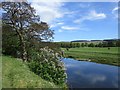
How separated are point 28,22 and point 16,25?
5.76ft

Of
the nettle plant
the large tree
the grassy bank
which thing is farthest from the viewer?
the grassy bank

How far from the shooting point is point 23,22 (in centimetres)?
3584

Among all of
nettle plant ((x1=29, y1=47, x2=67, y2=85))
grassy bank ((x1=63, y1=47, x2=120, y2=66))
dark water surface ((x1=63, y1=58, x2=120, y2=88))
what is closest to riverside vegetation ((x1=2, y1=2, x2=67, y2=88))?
nettle plant ((x1=29, y1=47, x2=67, y2=85))

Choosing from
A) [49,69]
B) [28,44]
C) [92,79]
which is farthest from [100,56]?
[49,69]

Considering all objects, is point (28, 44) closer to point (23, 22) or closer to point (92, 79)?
point (23, 22)

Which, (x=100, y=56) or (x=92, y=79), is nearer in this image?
(x=92, y=79)

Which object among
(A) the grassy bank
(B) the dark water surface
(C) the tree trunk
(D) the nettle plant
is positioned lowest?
(A) the grassy bank

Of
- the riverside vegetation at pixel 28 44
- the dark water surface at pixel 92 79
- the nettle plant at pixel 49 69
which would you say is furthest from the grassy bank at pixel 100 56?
the nettle plant at pixel 49 69

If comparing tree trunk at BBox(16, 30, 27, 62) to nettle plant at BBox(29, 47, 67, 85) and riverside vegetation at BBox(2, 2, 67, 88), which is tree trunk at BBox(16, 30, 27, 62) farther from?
nettle plant at BBox(29, 47, 67, 85)

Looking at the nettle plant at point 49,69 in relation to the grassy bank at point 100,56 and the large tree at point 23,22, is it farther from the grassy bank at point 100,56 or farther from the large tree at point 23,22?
the grassy bank at point 100,56

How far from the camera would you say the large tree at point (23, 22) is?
113 ft

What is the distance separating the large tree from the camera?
113 feet

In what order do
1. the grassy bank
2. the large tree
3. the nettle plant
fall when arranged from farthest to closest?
the grassy bank
the large tree
the nettle plant

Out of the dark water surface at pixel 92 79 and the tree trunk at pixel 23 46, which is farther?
the dark water surface at pixel 92 79
